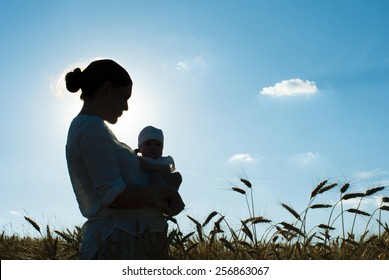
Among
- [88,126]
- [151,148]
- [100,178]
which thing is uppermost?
[151,148]

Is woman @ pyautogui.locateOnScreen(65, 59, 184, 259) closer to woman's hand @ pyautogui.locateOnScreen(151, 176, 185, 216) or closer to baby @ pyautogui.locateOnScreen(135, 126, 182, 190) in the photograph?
woman's hand @ pyautogui.locateOnScreen(151, 176, 185, 216)

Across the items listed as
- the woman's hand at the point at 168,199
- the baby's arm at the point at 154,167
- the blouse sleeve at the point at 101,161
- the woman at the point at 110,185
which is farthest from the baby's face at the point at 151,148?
the blouse sleeve at the point at 101,161

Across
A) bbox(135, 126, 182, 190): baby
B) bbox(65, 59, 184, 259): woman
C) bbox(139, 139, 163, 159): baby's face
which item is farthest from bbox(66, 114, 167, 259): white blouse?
bbox(139, 139, 163, 159): baby's face

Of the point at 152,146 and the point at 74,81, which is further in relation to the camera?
the point at 152,146

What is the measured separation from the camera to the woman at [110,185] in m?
3.18

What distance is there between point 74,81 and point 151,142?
Result: 108 centimetres

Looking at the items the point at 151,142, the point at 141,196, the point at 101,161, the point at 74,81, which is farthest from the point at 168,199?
the point at 151,142

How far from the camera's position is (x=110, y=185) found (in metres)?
3.13

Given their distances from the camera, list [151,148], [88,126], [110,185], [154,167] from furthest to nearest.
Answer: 1. [151,148]
2. [154,167]
3. [88,126]
4. [110,185]

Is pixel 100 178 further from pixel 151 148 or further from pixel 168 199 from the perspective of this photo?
pixel 151 148

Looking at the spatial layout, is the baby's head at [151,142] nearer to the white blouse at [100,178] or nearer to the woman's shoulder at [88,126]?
the white blouse at [100,178]

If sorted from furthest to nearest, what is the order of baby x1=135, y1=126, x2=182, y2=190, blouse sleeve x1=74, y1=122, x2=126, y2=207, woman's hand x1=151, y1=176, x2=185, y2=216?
1. baby x1=135, y1=126, x2=182, y2=190
2. woman's hand x1=151, y1=176, x2=185, y2=216
3. blouse sleeve x1=74, y1=122, x2=126, y2=207

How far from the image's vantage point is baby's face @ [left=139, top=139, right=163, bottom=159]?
4582mm
